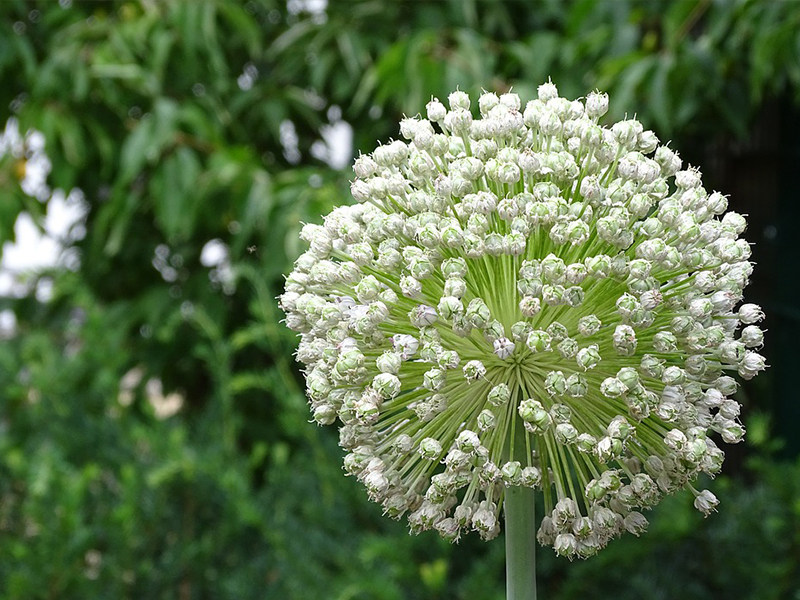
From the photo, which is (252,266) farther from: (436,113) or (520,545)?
(520,545)

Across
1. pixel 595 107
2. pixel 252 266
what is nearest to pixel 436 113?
pixel 595 107

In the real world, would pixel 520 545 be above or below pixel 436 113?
below

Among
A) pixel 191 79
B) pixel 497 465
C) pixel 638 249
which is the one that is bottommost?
pixel 497 465

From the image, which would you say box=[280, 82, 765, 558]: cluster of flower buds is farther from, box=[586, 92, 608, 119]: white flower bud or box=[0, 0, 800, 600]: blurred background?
box=[0, 0, 800, 600]: blurred background

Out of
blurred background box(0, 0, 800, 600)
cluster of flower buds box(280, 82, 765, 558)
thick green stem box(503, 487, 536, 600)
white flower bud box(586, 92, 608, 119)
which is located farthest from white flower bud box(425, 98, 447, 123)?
blurred background box(0, 0, 800, 600)

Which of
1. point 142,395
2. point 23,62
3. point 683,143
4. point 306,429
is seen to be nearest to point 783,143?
point 683,143

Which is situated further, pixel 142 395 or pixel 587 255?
pixel 142 395

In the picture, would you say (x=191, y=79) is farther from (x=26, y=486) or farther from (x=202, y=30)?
(x=26, y=486)
